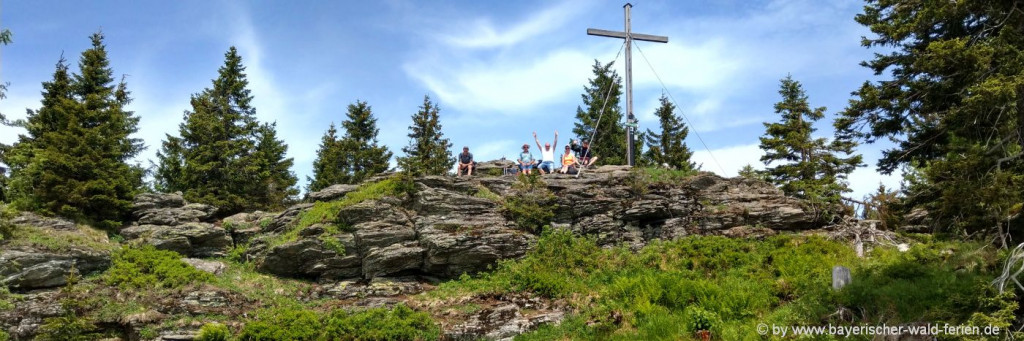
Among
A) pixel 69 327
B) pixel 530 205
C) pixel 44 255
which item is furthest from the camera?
pixel 530 205

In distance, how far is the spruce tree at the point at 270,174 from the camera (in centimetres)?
2988

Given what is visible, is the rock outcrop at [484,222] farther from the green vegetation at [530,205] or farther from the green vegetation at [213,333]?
the green vegetation at [213,333]

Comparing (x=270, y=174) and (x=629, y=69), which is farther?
(x=270, y=174)

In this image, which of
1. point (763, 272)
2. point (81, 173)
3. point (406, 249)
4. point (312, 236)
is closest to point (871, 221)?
point (763, 272)

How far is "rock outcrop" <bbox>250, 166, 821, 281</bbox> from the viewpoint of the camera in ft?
66.0

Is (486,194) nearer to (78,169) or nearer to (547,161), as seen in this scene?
(547,161)

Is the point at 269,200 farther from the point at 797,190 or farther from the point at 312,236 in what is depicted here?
the point at 797,190

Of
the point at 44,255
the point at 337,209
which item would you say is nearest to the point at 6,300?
the point at 44,255

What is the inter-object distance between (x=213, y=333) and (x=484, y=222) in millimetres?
9019

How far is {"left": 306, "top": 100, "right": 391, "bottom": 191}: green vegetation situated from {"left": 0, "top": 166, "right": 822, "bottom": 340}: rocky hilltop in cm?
810

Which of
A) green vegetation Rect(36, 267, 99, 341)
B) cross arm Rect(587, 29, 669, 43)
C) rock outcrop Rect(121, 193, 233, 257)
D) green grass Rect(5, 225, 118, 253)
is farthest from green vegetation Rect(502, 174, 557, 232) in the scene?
green grass Rect(5, 225, 118, 253)

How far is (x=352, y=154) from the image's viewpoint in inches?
1315

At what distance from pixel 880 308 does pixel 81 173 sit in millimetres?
25780

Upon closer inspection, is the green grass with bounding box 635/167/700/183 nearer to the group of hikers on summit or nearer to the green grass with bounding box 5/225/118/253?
the group of hikers on summit
